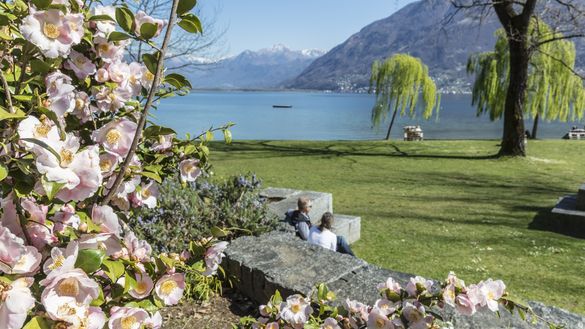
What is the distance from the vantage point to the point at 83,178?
119 cm

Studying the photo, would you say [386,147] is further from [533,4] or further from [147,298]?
[147,298]

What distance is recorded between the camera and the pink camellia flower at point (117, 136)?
1572mm

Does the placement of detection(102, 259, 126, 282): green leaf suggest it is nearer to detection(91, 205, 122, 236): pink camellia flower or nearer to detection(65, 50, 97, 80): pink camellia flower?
detection(91, 205, 122, 236): pink camellia flower

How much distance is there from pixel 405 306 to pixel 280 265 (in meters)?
2.61

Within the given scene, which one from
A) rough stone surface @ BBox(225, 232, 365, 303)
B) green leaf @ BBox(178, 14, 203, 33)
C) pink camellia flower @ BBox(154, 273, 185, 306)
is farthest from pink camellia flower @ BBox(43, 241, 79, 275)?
rough stone surface @ BBox(225, 232, 365, 303)

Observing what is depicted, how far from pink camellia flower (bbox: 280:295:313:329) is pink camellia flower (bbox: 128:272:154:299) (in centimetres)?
61

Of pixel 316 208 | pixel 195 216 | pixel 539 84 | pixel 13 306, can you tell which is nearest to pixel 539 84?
pixel 539 84

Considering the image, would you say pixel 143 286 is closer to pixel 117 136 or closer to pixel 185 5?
pixel 117 136

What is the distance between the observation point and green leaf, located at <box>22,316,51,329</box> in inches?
40.4

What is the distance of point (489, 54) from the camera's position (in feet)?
73.9

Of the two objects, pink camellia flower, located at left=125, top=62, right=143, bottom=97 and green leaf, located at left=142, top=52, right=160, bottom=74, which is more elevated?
green leaf, located at left=142, top=52, right=160, bottom=74

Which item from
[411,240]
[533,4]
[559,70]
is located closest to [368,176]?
[411,240]

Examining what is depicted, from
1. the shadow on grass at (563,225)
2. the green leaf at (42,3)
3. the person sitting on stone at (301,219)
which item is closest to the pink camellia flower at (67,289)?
the green leaf at (42,3)

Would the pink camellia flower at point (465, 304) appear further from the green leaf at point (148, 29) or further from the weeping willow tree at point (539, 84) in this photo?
the weeping willow tree at point (539, 84)
